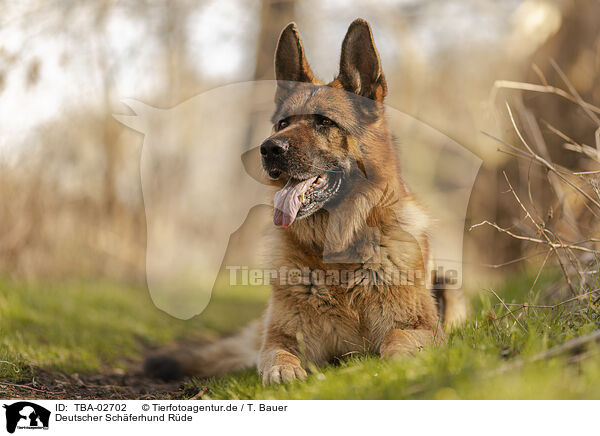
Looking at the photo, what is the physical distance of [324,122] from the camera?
10.6 feet

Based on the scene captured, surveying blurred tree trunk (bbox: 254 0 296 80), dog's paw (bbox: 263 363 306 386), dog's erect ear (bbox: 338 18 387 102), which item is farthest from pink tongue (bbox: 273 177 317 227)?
blurred tree trunk (bbox: 254 0 296 80)

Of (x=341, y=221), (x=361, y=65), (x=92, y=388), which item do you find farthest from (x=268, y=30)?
(x=92, y=388)

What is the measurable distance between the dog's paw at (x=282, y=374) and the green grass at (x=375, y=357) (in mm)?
60

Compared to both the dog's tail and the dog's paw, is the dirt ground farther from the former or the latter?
the dog's paw

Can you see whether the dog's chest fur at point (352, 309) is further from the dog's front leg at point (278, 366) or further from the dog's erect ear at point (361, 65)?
the dog's erect ear at point (361, 65)

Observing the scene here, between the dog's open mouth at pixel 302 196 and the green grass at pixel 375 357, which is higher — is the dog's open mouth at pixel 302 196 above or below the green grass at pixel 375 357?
above

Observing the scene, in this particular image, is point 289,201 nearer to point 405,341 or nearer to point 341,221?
point 341,221

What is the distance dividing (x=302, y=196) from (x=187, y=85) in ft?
13.5

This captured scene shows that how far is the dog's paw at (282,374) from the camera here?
8.73 feet

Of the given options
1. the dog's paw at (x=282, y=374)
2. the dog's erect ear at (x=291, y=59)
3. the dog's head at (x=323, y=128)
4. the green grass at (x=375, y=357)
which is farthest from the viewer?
the dog's erect ear at (x=291, y=59)
